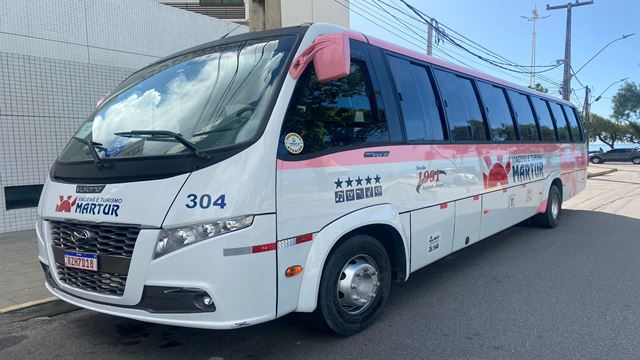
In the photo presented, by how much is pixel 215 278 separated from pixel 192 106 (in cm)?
130

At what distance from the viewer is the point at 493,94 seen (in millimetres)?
6695

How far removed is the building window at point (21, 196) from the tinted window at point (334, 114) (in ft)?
22.8

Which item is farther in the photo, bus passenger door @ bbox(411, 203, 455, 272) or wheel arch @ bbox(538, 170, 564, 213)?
wheel arch @ bbox(538, 170, 564, 213)

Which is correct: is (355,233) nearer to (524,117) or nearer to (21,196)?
(524,117)

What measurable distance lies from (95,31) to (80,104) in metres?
1.47

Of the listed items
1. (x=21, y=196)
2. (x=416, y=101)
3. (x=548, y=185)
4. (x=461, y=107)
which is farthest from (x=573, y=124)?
(x=21, y=196)

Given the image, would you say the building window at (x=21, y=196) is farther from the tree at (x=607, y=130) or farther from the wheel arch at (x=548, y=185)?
the tree at (x=607, y=130)

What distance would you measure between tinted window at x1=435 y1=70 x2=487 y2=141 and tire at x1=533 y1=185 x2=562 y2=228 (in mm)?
3390

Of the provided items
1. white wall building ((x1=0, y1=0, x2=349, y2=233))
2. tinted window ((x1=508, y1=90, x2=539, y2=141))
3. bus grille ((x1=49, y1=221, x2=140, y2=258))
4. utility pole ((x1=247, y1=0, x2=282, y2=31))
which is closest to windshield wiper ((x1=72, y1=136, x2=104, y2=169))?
bus grille ((x1=49, y1=221, x2=140, y2=258))

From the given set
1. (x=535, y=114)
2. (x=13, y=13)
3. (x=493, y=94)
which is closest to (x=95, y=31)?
(x=13, y=13)

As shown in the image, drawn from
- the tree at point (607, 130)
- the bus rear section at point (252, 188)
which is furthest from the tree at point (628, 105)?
the bus rear section at point (252, 188)

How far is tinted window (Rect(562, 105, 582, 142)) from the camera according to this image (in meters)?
10.3

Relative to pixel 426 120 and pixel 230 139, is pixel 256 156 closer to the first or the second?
pixel 230 139

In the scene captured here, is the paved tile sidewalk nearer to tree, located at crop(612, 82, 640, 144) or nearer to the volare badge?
the volare badge
